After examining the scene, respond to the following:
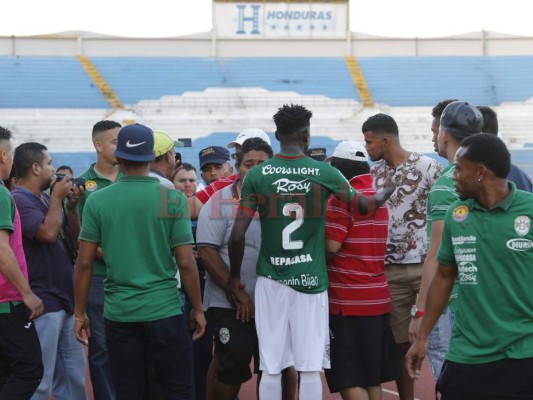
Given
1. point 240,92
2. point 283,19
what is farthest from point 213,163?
point 283,19

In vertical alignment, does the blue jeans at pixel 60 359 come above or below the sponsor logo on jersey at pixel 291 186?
below

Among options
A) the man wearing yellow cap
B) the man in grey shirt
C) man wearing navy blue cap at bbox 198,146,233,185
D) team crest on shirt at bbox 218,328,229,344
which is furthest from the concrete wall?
team crest on shirt at bbox 218,328,229,344

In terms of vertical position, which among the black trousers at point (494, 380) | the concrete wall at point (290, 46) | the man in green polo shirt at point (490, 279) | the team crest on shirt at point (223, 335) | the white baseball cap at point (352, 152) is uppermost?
the concrete wall at point (290, 46)

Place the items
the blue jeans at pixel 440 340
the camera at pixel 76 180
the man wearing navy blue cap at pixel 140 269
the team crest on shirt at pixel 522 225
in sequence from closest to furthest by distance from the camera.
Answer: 1. the team crest on shirt at pixel 522 225
2. the man wearing navy blue cap at pixel 140 269
3. the blue jeans at pixel 440 340
4. the camera at pixel 76 180

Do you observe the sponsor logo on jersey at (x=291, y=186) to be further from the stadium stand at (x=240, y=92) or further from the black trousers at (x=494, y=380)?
the stadium stand at (x=240, y=92)

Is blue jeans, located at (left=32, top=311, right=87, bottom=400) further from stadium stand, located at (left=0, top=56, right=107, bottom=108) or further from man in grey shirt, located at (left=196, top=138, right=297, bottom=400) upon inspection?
stadium stand, located at (left=0, top=56, right=107, bottom=108)

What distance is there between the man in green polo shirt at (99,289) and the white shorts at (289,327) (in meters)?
1.44

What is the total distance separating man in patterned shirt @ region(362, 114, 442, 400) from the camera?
6.31 metres

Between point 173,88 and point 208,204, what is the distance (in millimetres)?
28799

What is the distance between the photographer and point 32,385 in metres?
5.36

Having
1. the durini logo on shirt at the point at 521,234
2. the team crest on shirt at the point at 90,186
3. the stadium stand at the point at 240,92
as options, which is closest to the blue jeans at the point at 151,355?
the team crest on shirt at the point at 90,186

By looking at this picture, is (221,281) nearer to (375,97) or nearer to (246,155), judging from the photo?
(246,155)

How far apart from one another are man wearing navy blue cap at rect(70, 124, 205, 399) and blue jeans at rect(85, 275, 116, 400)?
100 cm

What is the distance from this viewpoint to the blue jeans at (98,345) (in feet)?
20.4
